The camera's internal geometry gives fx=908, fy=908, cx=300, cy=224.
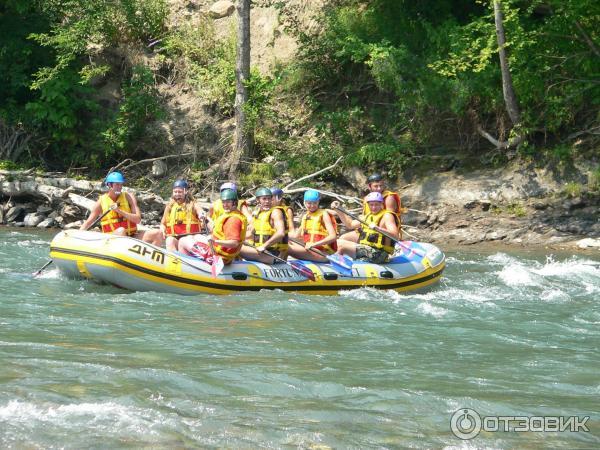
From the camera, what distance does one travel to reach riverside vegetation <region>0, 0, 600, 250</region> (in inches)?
617

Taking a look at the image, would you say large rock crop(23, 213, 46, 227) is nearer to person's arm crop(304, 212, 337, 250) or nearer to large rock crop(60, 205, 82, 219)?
large rock crop(60, 205, 82, 219)

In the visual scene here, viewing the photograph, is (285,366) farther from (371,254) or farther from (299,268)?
(371,254)

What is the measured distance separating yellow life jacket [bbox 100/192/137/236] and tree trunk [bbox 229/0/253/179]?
22.7 ft

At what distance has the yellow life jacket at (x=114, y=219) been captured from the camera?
10828 mm

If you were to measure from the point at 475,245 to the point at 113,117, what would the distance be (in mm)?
8583

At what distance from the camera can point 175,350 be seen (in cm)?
725

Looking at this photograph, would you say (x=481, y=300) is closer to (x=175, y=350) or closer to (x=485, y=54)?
(x=175, y=350)

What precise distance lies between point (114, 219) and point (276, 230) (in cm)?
196

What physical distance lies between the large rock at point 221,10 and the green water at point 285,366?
475 inches

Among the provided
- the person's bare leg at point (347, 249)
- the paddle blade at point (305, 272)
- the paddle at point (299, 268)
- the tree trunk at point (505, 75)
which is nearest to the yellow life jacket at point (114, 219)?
the paddle at point (299, 268)

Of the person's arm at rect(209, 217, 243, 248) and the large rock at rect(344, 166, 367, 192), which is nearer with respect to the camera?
the person's arm at rect(209, 217, 243, 248)

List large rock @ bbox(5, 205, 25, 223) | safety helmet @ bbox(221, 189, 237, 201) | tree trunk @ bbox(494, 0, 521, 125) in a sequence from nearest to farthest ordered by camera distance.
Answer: safety helmet @ bbox(221, 189, 237, 201) < tree trunk @ bbox(494, 0, 521, 125) < large rock @ bbox(5, 205, 25, 223)

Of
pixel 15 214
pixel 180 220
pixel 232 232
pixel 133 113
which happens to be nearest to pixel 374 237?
pixel 232 232

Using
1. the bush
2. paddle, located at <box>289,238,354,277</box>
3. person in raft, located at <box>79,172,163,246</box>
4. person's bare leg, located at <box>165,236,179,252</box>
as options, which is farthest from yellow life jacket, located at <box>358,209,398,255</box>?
the bush
